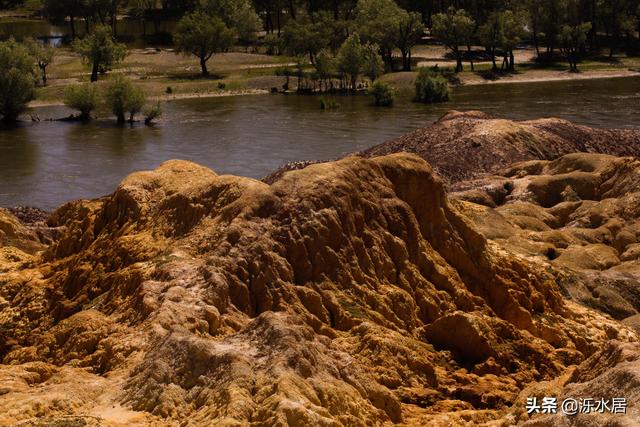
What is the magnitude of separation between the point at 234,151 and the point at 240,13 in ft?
190

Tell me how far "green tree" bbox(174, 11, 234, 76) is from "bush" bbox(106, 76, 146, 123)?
79.8ft

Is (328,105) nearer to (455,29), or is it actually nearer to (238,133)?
(238,133)

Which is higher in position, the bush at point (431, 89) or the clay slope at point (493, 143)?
the bush at point (431, 89)

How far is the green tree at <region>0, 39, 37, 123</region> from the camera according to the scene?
2785 inches

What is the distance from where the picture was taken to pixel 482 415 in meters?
14.6

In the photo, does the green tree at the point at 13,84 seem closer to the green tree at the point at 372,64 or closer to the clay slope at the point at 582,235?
the green tree at the point at 372,64

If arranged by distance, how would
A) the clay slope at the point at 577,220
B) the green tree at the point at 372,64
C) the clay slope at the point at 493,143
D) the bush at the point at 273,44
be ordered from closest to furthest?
1. the clay slope at the point at 577,220
2. the clay slope at the point at 493,143
3. the green tree at the point at 372,64
4. the bush at the point at 273,44

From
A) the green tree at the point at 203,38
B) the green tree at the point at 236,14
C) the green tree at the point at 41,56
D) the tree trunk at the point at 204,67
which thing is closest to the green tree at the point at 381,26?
the green tree at the point at 203,38

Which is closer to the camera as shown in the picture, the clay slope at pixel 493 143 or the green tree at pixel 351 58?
the clay slope at pixel 493 143

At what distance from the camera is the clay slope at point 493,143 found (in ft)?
146

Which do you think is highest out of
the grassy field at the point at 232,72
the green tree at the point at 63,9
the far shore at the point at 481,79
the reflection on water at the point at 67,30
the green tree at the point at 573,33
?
the green tree at the point at 63,9

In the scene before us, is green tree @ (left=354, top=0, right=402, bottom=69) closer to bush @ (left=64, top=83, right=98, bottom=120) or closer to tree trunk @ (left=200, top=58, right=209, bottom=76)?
tree trunk @ (left=200, top=58, right=209, bottom=76)

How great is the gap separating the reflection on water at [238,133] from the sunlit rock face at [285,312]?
2804 cm

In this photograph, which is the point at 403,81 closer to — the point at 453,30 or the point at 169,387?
the point at 453,30
